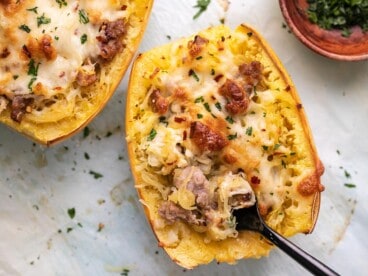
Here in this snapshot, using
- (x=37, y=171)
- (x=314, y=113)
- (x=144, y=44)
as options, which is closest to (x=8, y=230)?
(x=37, y=171)

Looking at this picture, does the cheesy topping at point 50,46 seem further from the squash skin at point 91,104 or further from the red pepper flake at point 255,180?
the red pepper flake at point 255,180

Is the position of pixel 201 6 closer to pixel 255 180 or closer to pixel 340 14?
pixel 340 14

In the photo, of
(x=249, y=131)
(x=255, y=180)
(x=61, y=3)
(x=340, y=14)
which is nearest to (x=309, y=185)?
(x=255, y=180)

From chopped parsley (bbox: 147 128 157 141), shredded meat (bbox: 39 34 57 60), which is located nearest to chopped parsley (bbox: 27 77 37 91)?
shredded meat (bbox: 39 34 57 60)

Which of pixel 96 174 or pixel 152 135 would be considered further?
pixel 96 174

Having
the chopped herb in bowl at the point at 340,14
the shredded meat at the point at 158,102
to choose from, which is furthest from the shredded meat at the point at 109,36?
the chopped herb in bowl at the point at 340,14

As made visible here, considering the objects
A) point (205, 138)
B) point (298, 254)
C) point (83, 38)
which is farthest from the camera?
point (83, 38)
